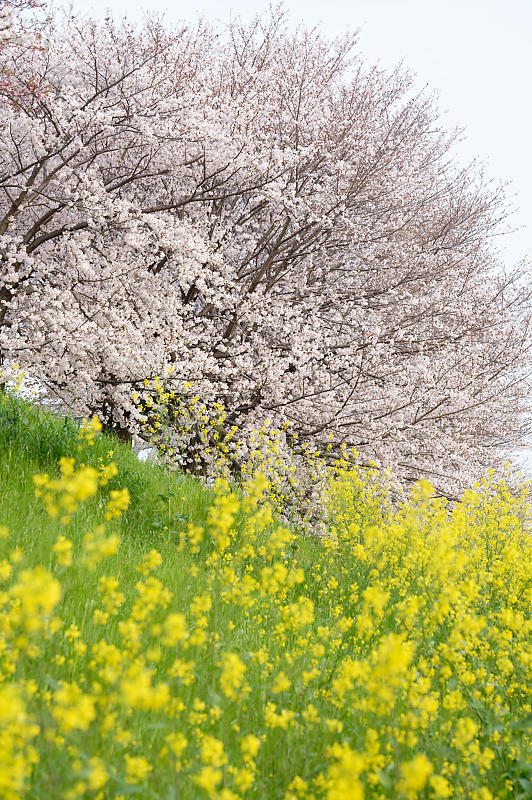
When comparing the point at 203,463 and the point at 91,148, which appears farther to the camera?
the point at 203,463

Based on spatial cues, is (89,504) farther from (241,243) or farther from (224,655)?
(241,243)

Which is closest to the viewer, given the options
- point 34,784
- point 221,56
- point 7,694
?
point 7,694

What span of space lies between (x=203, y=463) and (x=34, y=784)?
8701 mm

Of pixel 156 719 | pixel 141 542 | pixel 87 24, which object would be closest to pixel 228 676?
pixel 156 719

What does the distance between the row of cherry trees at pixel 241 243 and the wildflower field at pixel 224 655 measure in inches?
86.9

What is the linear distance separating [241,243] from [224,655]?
978cm

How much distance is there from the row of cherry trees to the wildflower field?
2.21 m

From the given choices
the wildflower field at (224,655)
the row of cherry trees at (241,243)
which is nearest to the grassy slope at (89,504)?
the wildflower field at (224,655)

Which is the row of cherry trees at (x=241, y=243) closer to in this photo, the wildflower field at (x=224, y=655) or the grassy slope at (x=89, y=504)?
the grassy slope at (x=89, y=504)

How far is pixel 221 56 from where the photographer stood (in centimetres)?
1385

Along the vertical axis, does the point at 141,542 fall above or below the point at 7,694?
above

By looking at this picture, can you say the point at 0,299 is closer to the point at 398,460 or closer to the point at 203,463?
the point at 203,463

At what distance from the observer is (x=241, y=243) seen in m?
11.9

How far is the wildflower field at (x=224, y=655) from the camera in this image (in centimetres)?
220
